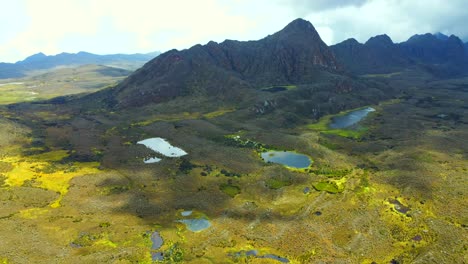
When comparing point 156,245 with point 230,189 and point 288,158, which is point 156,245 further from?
point 288,158

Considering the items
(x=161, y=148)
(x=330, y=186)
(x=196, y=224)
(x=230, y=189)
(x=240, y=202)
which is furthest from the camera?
(x=161, y=148)

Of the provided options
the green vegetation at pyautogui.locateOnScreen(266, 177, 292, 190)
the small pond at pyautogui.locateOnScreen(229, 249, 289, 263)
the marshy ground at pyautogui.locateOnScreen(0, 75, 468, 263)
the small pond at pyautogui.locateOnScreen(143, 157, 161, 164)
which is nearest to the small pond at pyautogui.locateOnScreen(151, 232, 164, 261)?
the marshy ground at pyautogui.locateOnScreen(0, 75, 468, 263)

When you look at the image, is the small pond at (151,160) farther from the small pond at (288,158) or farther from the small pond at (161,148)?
the small pond at (288,158)

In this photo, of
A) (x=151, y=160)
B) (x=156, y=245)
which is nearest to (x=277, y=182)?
(x=156, y=245)

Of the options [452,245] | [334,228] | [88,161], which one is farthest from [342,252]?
[88,161]

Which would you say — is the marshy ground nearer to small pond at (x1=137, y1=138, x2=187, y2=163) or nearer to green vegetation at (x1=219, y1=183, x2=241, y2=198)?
green vegetation at (x1=219, y1=183, x2=241, y2=198)

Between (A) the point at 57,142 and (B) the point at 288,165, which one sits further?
(A) the point at 57,142

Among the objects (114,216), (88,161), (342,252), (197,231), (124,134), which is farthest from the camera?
(124,134)

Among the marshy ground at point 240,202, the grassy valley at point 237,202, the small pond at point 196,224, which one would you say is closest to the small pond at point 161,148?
the grassy valley at point 237,202

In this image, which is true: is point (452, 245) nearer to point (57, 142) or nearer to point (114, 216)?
point (114, 216)
